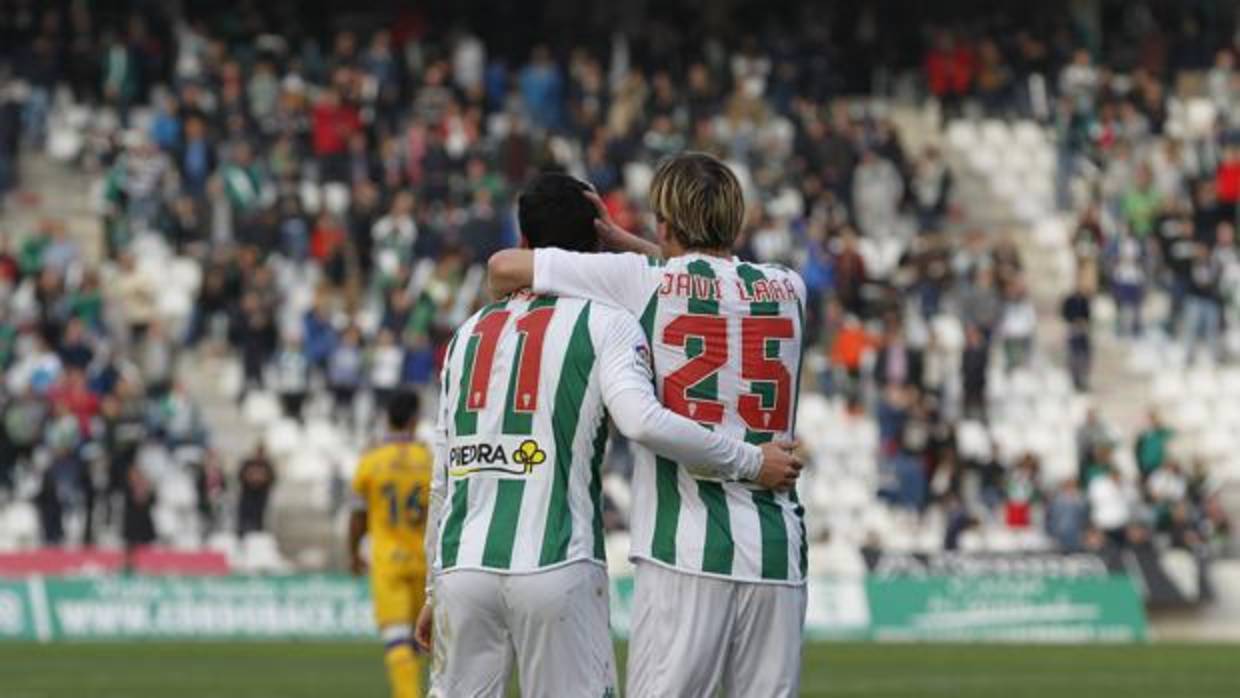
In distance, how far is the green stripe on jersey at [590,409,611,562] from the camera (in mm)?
8570

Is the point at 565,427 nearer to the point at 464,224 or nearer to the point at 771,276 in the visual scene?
the point at 771,276

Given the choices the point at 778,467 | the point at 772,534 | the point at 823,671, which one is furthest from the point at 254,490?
the point at 778,467

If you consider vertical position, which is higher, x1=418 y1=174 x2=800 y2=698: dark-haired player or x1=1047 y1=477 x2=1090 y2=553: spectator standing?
x1=418 y1=174 x2=800 y2=698: dark-haired player

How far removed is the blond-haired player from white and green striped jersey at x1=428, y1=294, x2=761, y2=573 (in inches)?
4.4

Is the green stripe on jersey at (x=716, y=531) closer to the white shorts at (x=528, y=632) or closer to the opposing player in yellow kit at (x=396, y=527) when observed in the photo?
the white shorts at (x=528, y=632)

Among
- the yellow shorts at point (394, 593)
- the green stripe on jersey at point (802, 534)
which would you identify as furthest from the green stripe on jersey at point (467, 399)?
the yellow shorts at point (394, 593)

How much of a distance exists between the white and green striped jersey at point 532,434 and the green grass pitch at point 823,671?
10.9 metres

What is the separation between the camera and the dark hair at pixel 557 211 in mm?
8586

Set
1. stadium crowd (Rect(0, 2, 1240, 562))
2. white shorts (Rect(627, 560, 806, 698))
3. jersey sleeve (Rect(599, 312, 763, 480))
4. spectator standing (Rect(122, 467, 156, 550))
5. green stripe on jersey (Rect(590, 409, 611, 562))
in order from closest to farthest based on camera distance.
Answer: jersey sleeve (Rect(599, 312, 763, 480))
white shorts (Rect(627, 560, 806, 698))
green stripe on jersey (Rect(590, 409, 611, 562))
spectator standing (Rect(122, 467, 156, 550))
stadium crowd (Rect(0, 2, 1240, 562))

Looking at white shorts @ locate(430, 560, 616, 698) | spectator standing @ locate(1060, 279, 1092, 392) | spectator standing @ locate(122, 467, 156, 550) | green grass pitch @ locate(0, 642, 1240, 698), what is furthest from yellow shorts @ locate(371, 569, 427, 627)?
spectator standing @ locate(1060, 279, 1092, 392)

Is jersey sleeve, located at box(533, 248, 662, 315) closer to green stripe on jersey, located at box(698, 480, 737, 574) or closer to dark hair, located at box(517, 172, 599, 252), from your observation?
dark hair, located at box(517, 172, 599, 252)

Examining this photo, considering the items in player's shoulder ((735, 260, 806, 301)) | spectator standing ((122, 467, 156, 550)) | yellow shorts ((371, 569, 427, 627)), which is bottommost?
spectator standing ((122, 467, 156, 550))

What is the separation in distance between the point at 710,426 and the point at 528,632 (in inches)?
32.1

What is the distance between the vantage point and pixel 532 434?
8.52 metres
